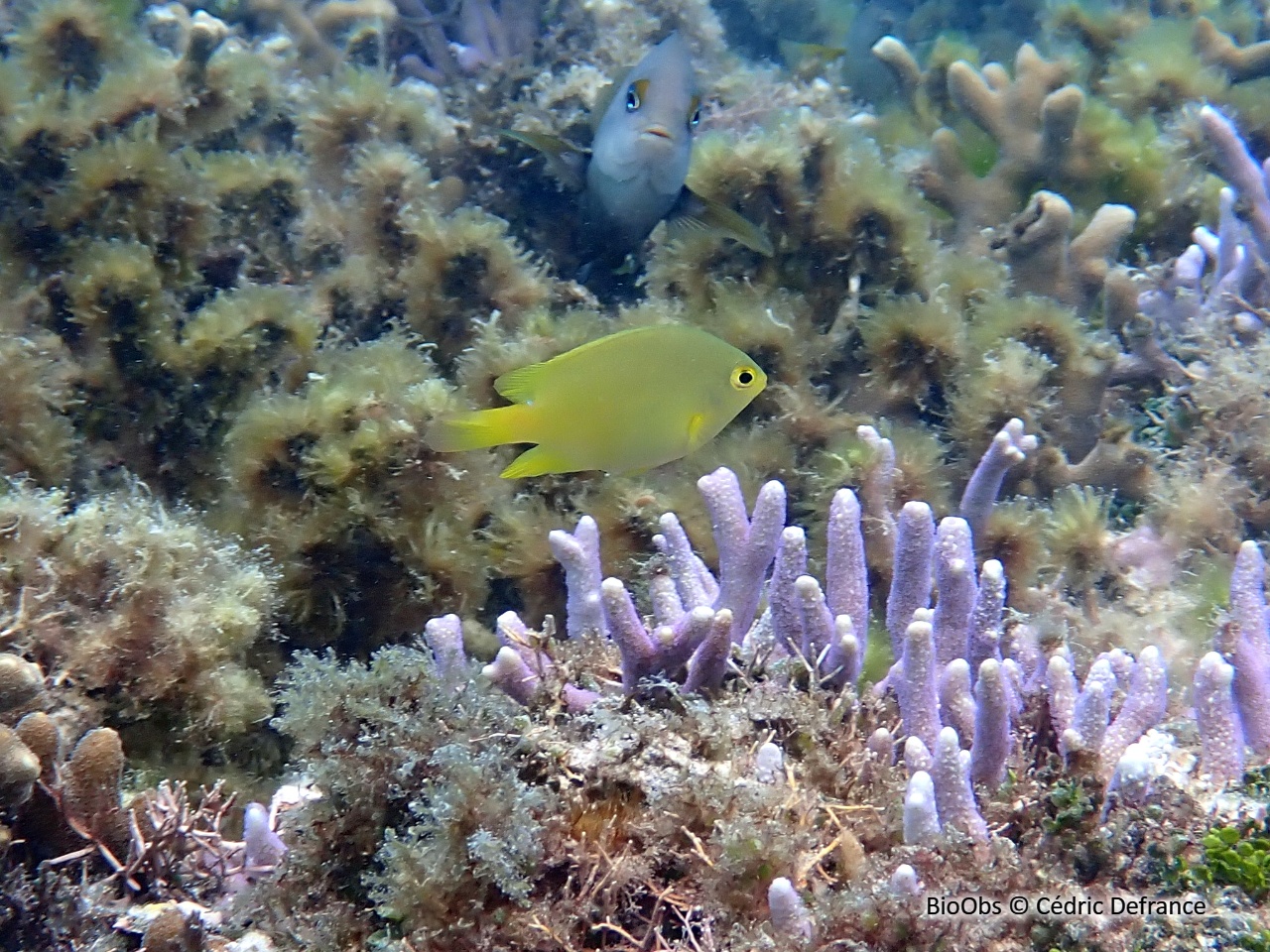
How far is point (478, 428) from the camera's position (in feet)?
7.76

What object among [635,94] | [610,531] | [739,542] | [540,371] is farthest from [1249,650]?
[635,94]

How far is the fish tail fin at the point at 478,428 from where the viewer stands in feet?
7.73

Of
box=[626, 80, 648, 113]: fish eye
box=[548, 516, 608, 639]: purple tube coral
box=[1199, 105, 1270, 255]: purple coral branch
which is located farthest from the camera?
box=[1199, 105, 1270, 255]: purple coral branch

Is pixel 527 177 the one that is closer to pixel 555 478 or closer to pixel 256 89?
pixel 256 89

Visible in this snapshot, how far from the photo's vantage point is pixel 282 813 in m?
2.32

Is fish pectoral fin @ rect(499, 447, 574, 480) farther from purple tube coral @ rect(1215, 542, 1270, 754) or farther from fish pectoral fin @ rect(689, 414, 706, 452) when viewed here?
purple tube coral @ rect(1215, 542, 1270, 754)

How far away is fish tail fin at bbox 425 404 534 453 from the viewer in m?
2.36

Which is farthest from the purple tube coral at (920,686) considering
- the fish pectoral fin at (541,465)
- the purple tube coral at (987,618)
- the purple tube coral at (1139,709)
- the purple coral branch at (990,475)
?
the fish pectoral fin at (541,465)

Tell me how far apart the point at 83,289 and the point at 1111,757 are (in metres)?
4.19

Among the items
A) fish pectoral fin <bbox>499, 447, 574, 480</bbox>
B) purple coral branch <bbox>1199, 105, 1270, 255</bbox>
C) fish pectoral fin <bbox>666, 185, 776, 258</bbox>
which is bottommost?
fish pectoral fin <bbox>499, 447, 574, 480</bbox>

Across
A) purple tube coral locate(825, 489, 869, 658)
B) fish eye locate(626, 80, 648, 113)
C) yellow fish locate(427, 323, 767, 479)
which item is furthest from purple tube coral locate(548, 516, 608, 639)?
fish eye locate(626, 80, 648, 113)

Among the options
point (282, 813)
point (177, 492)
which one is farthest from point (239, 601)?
point (177, 492)

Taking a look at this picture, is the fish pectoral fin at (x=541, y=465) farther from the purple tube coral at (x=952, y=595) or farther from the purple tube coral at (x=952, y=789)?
the purple tube coral at (x=952, y=789)

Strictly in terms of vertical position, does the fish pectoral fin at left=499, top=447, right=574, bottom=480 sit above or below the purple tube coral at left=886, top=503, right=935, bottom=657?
above
